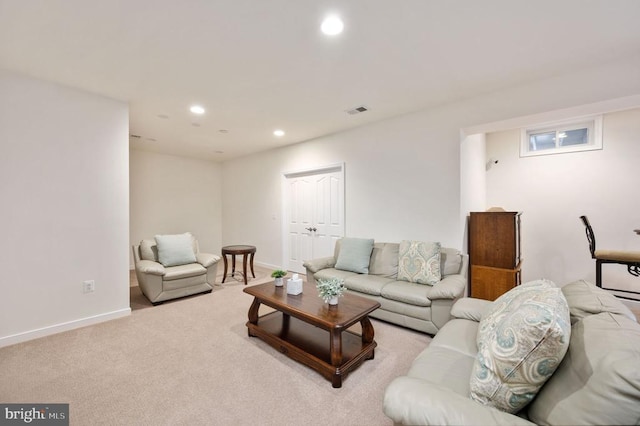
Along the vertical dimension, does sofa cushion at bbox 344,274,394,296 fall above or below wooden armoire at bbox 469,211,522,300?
below

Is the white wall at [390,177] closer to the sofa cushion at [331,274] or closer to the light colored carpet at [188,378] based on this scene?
the sofa cushion at [331,274]

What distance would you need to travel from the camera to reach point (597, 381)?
83cm

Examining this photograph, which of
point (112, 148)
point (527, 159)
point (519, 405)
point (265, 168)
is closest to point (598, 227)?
point (527, 159)

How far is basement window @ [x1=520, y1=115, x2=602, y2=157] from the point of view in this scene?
150 inches

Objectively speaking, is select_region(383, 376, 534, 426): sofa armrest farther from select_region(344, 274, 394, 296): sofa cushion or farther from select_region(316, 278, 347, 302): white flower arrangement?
select_region(344, 274, 394, 296): sofa cushion

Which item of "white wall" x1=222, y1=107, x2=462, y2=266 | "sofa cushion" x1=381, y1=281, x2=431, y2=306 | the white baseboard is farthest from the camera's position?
"white wall" x1=222, y1=107, x2=462, y2=266

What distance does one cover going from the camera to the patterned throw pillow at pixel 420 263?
9.82ft

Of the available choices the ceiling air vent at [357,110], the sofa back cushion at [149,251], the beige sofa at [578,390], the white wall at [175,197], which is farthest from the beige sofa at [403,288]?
the white wall at [175,197]

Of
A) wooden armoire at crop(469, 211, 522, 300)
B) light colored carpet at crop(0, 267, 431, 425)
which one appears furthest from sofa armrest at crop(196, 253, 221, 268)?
wooden armoire at crop(469, 211, 522, 300)

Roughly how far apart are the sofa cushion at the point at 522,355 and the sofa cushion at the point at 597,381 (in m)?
0.05

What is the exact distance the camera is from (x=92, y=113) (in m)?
2.96

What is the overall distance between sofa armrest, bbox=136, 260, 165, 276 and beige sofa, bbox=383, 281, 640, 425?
335cm

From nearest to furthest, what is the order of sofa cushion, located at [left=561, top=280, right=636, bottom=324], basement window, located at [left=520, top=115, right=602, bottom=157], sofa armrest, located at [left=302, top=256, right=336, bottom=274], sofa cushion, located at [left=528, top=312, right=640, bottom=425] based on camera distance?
sofa cushion, located at [left=528, top=312, right=640, bottom=425]
sofa cushion, located at [left=561, top=280, right=636, bottom=324]
sofa armrest, located at [left=302, top=256, right=336, bottom=274]
basement window, located at [left=520, top=115, right=602, bottom=157]

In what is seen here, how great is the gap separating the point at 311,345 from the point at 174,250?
8.91 ft
